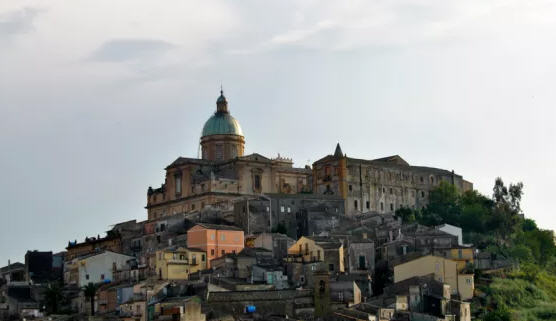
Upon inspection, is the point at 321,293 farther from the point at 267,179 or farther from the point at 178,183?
the point at 178,183

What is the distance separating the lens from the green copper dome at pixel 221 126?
328ft

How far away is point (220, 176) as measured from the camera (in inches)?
3752

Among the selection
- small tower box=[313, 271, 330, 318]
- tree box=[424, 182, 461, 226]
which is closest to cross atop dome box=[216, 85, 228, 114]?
tree box=[424, 182, 461, 226]

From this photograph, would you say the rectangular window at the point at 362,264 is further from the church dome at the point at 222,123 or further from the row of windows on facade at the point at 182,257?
the church dome at the point at 222,123

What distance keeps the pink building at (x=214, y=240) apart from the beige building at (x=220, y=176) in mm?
12415

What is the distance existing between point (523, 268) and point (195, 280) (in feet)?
71.8

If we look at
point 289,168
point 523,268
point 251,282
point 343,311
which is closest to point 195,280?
point 251,282

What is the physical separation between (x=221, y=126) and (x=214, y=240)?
79.6 feet

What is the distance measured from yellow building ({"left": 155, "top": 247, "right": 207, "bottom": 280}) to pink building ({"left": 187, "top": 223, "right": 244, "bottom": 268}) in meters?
1.08

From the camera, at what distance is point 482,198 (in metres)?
96.4

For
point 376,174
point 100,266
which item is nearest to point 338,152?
point 376,174

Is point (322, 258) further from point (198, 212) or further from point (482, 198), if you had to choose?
point (482, 198)

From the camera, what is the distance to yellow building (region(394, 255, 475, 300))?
70688 mm

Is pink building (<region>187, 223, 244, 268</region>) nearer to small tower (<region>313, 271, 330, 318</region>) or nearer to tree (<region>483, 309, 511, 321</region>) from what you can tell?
small tower (<region>313, 271, 330, 318</region>)
